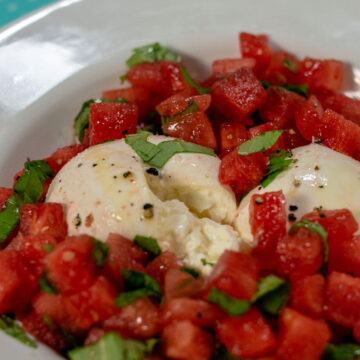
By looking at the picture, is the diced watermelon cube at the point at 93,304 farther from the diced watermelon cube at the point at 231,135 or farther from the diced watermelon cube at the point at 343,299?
the diced watermelon cube at the point at 231,135

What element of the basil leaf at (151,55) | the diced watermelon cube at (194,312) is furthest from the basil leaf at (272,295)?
the basil leaf at (151,55)

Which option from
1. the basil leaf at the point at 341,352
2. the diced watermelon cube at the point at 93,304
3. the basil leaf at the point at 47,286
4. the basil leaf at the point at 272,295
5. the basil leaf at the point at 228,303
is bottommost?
the basil leaf at the point at 341,352

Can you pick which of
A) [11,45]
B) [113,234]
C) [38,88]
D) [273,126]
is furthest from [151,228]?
[11,45]

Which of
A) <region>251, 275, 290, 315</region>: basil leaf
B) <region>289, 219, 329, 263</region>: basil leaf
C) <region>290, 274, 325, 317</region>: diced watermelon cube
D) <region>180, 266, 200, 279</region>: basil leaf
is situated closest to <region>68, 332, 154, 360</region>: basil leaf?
<region>180, 266, 200, 279</region>: basil leaf

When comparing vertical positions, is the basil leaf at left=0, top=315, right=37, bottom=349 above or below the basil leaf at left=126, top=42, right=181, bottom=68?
below

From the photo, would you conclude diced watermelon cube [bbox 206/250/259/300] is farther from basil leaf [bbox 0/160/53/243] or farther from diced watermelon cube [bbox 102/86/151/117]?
diced watermelon cube [bbox 102/86/151/117]
